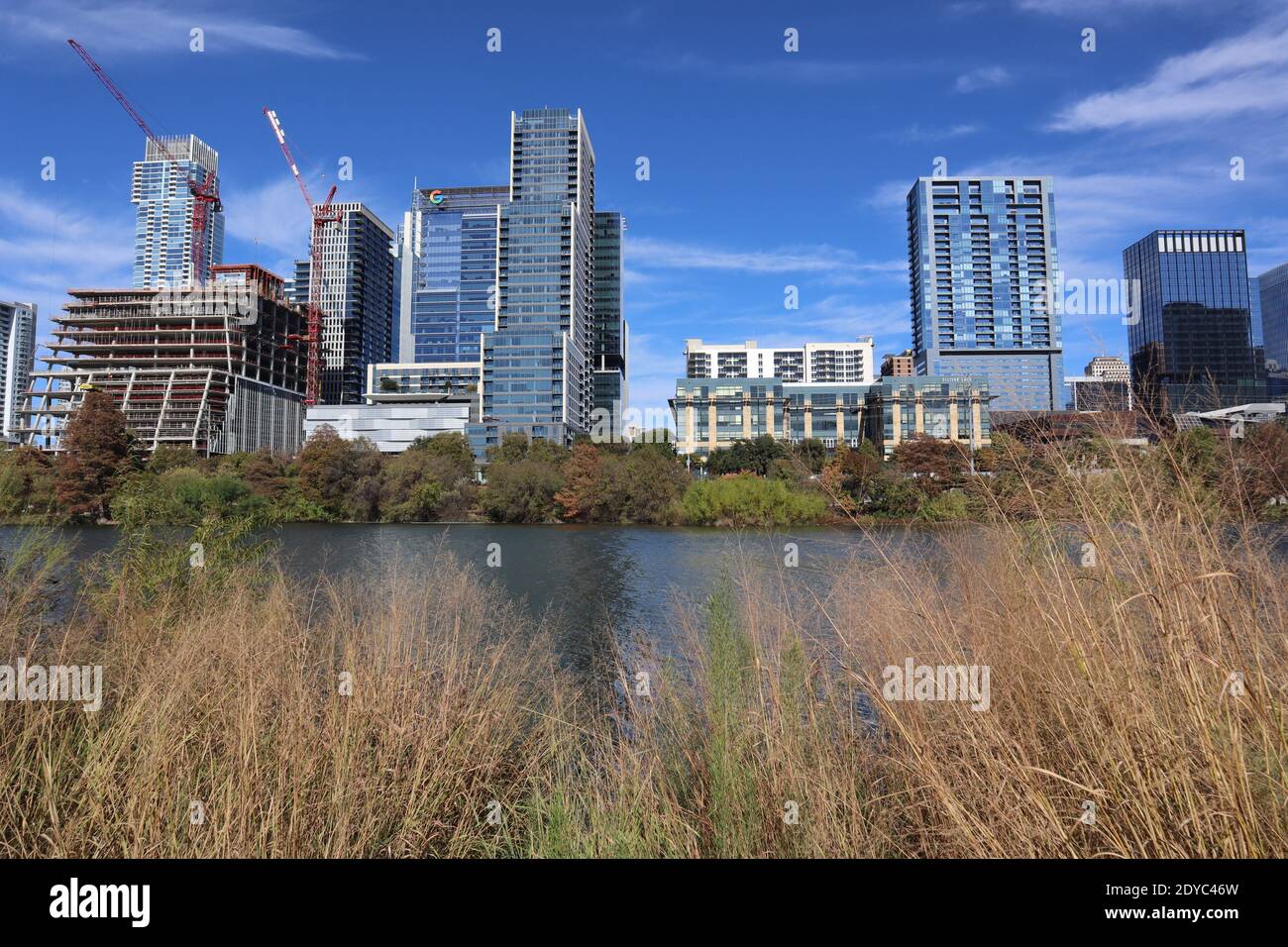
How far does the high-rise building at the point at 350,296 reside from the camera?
174825mm

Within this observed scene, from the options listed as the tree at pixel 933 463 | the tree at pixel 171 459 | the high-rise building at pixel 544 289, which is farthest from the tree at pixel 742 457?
the tree at pixel 933 463

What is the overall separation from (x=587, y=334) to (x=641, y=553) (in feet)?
368

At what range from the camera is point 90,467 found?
3628 centimetres

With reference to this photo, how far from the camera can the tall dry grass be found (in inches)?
104

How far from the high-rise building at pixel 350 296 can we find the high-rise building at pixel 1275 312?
17833cm

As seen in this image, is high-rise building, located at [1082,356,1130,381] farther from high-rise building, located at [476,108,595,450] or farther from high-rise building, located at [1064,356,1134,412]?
high-rise building, located at [476,108,595,450]

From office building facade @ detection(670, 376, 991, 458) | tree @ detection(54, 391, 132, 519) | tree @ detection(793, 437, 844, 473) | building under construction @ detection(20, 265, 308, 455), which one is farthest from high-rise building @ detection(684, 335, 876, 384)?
tree @ detection(54, 391, 132, 519)

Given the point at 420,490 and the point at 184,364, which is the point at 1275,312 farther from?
the point at 184,364

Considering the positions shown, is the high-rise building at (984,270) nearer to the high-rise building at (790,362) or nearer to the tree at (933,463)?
the high-rise building at (790,362)

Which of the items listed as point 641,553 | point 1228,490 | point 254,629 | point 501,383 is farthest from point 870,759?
point 501,383

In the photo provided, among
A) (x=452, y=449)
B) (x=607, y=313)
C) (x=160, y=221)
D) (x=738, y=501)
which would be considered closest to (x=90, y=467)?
(x=452, y=449)
